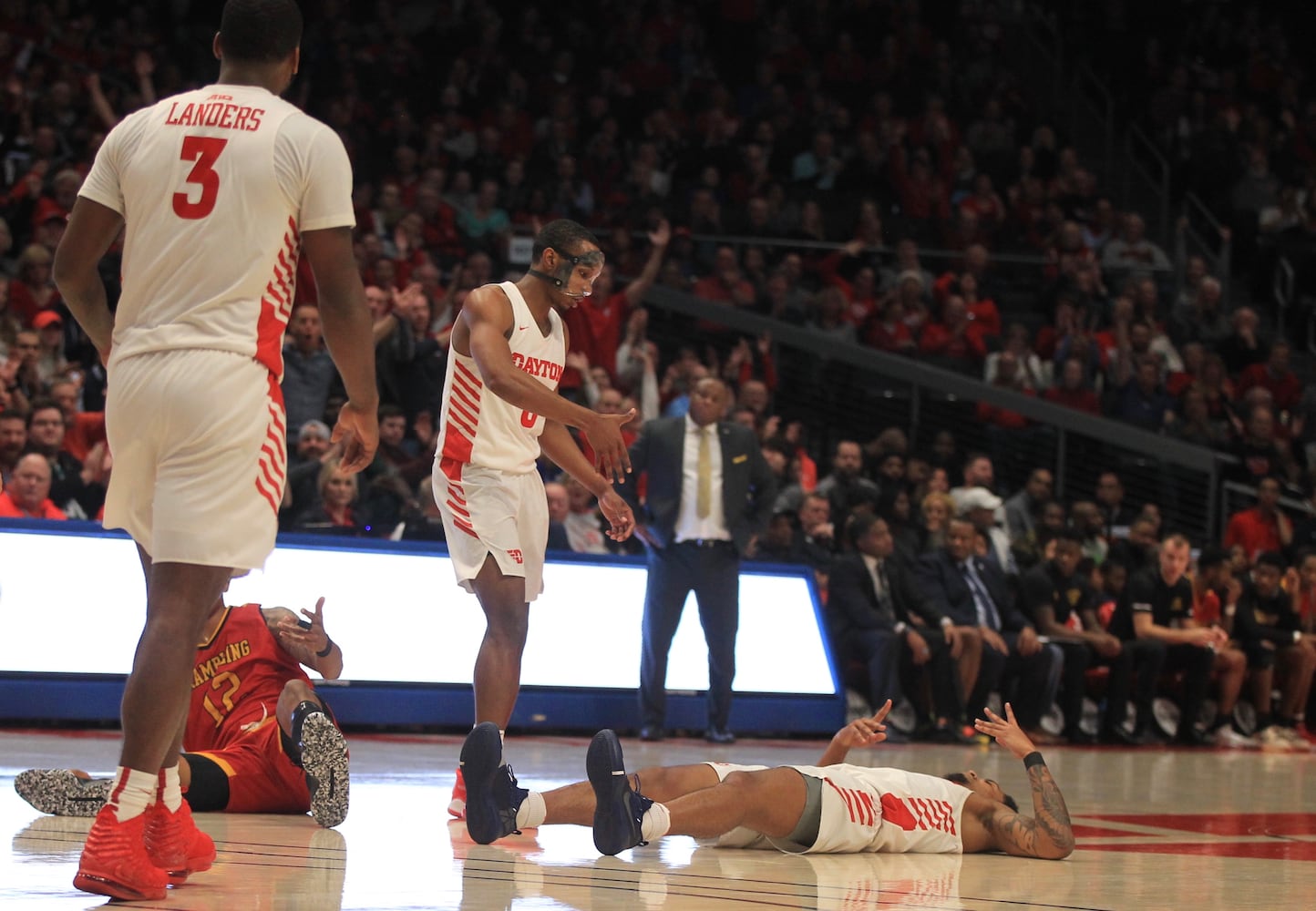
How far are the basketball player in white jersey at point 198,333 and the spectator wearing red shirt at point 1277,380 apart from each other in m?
14.1

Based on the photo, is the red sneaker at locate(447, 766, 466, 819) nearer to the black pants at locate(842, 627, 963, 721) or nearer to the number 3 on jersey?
the number 3 on jersey

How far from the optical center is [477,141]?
16.2m

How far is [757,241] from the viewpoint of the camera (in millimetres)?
16172

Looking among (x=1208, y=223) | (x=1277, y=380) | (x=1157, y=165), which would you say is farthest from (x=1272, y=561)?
(x=1157, y=165)

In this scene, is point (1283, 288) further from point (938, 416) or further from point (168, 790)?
point (168, 790)

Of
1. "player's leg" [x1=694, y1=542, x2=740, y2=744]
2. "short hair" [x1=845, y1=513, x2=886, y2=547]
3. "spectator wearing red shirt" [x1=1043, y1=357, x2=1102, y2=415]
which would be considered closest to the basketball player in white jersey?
"player's leg" [x1=694, y1=542, x2=740, y2=744]

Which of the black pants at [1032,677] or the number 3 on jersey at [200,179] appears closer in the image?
the number 3 on jersey at [200,179]

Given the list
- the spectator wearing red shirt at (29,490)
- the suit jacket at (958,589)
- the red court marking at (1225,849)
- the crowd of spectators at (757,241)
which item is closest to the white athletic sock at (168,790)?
the red court marking at (1225,849)

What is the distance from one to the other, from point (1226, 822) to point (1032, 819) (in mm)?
1894

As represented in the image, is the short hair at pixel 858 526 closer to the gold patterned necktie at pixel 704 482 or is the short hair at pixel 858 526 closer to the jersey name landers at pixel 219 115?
the gold patterned necktie at pixel 704 482

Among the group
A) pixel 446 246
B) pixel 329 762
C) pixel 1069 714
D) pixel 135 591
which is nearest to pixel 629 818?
pixel 329 762

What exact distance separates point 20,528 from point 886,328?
28.7 feet

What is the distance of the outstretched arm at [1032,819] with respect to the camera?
207 inches

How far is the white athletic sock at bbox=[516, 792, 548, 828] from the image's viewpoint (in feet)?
16.2
